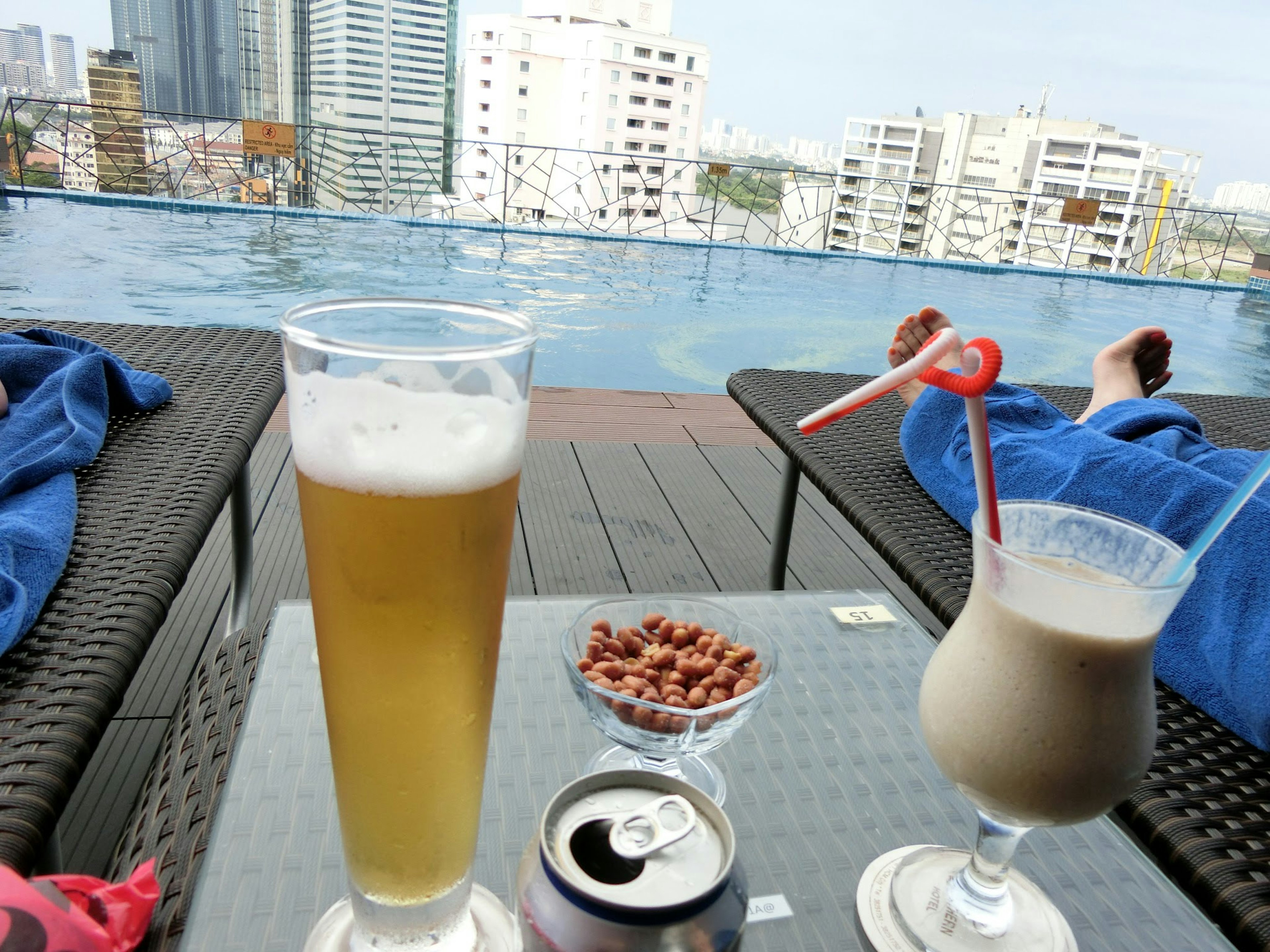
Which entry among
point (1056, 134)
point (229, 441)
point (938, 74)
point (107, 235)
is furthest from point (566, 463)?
point (1056, 134)

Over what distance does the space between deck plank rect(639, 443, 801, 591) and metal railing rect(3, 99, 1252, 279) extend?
13.2ft

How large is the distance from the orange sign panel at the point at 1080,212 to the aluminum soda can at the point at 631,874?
273 inches

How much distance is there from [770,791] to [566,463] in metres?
1.52

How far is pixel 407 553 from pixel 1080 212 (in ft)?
24.0

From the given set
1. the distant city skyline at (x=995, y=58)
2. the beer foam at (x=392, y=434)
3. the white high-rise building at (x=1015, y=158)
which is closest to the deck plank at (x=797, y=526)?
the beer foam at (x=392, y=434)

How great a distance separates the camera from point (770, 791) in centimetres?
63

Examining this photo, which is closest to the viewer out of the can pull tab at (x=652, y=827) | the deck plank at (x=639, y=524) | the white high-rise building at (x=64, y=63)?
the can pull tab at (x=652, y=827)

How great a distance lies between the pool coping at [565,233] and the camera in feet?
20.2

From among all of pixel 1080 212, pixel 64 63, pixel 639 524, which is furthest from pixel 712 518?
pixel 64 63

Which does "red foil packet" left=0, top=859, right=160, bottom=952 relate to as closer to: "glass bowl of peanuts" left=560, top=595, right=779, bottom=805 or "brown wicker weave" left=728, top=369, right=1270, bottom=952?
"glass bowl of peanuts" left=560, top=595, right=779, bottom=805

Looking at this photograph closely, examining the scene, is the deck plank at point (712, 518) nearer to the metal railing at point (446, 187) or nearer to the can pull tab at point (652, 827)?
the can pull tab at point (652, 827)

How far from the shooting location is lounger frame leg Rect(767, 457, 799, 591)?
154cm

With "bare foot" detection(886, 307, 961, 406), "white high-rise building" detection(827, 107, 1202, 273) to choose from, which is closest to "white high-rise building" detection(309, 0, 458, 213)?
"white high-rise building" detection(827, 107, 1202, 273)

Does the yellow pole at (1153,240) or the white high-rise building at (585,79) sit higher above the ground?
the white high-rise building at (585,79)
